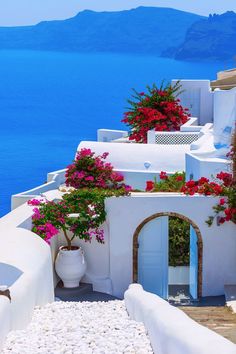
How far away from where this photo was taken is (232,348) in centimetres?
423

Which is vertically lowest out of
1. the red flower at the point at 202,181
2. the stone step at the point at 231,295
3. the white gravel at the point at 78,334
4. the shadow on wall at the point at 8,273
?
the stone step at the point at 231,295

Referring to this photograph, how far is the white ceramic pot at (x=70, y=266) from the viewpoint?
13758 mm

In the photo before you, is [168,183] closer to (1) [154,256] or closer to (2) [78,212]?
(1) [154,256]

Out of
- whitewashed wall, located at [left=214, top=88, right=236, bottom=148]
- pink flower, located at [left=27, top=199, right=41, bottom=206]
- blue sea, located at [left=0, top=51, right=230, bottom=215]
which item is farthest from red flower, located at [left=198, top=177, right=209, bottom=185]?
blue sea, located at [left=0, top=51, right=230, bottom=215]

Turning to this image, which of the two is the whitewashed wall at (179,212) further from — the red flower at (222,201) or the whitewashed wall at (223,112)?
the whitewashed wall at (223,112)

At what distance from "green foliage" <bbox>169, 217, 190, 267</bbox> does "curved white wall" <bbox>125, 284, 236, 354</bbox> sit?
8999mm

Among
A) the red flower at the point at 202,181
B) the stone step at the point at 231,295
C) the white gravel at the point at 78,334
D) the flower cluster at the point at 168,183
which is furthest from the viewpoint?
the flower cluster at the point at 168,183

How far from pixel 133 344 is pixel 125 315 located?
249cm

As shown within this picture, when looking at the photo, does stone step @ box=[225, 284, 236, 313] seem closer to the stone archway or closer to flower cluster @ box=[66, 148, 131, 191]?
the stone archway

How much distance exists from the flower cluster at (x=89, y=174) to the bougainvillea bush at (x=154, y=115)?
7.79 meters

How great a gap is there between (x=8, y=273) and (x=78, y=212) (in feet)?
17.1

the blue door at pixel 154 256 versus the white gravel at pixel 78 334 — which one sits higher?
the white gravel at pixel 78 334

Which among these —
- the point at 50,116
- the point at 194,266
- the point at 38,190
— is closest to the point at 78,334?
the point at 194,266

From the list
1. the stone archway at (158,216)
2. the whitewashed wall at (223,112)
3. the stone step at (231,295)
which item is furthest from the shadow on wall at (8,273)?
the whitewashed wall at (223,112)
